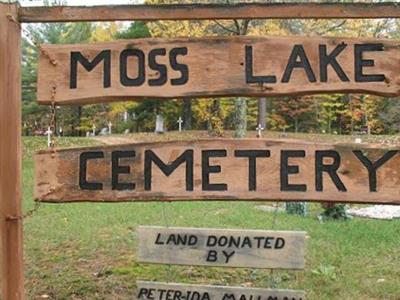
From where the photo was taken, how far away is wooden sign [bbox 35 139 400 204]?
270 centimetres

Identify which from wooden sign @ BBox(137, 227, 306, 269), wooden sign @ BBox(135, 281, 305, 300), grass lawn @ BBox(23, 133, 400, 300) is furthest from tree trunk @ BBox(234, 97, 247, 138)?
wooden sign @ BBox(135, 281, 305, 300)

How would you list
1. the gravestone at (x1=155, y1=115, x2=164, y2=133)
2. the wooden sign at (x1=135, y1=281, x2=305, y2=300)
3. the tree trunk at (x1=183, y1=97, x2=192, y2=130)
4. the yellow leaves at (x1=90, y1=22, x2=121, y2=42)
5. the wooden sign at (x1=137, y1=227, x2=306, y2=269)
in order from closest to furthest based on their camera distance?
the wooden sign at (x1=135, y1=281, x2=305, y2=300) → the wooden sign at (x1=137, y1=227, x2=306, y2=269) → the gravestone at (x1=155, y1=115, x2=164, y2=133) → the tree trunk at (x1=183, y1=97, x2=192, y2=130) → the yellow leaves at (x1=90, y1=22, x2=121, y2=42)

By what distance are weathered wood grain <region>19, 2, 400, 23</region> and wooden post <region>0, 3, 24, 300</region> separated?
0.12 m

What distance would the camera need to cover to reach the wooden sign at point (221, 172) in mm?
2703

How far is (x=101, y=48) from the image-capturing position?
2.85m

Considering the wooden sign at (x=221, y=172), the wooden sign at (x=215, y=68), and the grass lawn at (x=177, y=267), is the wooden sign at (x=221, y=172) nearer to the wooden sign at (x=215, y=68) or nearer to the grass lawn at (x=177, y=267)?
the wooden sign at (x=215, y=68)

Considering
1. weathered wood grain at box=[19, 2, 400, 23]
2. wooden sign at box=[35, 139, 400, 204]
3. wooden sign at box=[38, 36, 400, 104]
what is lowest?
wooden sign at box=[35, 139, 400, 204]

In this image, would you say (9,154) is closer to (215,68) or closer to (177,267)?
(215,68)

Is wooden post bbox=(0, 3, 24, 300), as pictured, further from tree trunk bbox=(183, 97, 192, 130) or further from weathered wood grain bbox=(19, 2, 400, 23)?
tree trunk bbox=(183, 97, 192, 130)

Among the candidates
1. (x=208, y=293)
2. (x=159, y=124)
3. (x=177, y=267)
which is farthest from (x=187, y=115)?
(x=208, y=293)

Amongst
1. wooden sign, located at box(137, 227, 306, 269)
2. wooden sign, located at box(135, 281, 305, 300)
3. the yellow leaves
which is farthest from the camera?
the yellow leaves

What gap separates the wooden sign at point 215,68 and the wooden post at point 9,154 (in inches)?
5.8

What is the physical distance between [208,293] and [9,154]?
4.07ft

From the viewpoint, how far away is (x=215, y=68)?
279 centimetres
